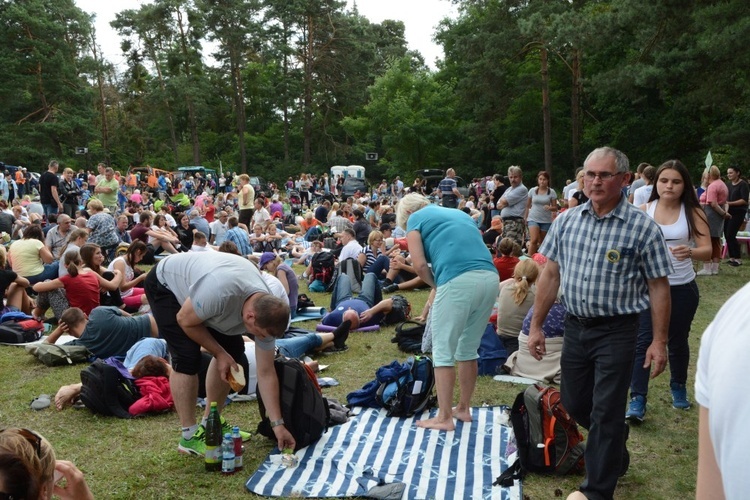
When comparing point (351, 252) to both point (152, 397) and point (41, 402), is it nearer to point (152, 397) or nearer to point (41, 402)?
point (152, 397)

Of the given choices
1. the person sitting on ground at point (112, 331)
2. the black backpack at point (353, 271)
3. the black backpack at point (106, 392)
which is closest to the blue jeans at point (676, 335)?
the black backpack at point (106, 392)

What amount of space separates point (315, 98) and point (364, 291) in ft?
128

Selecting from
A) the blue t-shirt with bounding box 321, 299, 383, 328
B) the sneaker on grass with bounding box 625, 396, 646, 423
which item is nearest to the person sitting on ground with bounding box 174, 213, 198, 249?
the blue t-shirt with bounding box 321, 299, 383, 328

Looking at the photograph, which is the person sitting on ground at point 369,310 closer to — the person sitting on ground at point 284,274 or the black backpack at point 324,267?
the person sitting on ground at point 284,274

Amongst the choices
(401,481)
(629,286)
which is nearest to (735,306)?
(629,286)

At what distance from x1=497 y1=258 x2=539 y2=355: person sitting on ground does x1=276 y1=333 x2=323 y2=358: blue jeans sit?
179 cm

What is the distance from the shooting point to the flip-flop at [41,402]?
220 inches

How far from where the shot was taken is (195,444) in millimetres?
4414

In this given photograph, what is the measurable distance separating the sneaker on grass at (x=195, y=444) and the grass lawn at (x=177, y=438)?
5 centimetres

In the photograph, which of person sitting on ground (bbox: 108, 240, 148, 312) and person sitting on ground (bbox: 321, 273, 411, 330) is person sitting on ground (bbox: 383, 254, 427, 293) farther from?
person sitting on ground (bbox: 108, 240, 148, 312)

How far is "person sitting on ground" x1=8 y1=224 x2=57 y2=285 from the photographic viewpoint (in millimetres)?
9164

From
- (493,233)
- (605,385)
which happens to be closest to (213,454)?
(605,385)

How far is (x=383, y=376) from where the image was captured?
5.48m

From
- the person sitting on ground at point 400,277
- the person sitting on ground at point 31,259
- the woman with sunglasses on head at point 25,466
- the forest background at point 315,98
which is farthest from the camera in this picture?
the forest background at point 315,98
